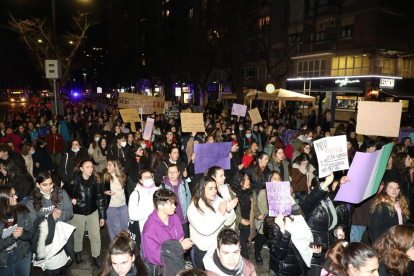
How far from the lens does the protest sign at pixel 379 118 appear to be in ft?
19.6

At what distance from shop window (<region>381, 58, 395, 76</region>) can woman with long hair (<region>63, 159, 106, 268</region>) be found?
28.6 metres

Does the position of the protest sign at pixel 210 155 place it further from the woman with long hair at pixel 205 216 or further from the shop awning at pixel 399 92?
the shop awning at pixel 399 92

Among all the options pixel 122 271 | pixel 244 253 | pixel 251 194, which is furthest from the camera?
pixel 251 194

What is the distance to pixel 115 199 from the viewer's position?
5.57 meters

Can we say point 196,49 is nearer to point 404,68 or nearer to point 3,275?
point 404,68

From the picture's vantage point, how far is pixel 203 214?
402 cm

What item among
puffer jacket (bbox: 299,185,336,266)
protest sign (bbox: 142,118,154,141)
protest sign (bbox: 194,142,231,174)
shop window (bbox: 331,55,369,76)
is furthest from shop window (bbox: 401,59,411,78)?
puffer jacket (bbox: 299,185,336,266)

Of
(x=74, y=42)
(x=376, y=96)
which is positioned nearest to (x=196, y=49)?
(x=74, y=42)

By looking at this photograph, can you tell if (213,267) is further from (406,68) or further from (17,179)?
(406,68)

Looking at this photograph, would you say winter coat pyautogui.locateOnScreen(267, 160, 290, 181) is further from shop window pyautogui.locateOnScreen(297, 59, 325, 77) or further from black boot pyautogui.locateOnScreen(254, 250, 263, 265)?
shop window pyautogui.locateOnScreen(297, 59, 325, 77)

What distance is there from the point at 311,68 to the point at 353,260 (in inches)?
1278

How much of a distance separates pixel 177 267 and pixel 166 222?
0.60m

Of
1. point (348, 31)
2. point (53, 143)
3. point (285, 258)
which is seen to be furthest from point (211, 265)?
point (348, 31)

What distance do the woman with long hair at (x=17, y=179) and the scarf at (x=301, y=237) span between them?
4.29 m
